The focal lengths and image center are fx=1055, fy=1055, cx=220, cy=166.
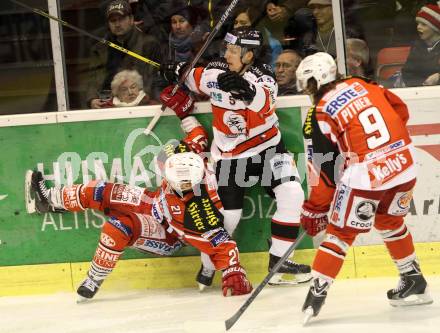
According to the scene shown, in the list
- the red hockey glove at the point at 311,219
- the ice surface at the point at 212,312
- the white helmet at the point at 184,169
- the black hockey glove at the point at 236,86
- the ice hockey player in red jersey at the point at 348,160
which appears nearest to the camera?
the ice hockey player in red jersey at the point at 348,160

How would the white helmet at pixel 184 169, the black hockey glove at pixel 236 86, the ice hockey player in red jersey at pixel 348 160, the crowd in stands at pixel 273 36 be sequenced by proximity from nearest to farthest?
the ice hockey player in red jersey at pixel 348 160, the black hockey glove at pixel 236 86, the white helmet at pixel 184 169, the crowd in stands at pixel 273 36

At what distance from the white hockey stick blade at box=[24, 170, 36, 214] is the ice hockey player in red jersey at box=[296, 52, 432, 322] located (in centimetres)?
159

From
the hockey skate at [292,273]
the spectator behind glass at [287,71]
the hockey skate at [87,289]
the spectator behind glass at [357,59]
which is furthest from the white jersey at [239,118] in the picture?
the hockey skate at [87,289]

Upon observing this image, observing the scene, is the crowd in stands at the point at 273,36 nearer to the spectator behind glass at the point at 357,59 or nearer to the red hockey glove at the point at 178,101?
the spectator behind glass at the point at 357,59

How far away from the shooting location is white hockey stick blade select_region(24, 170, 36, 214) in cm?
535

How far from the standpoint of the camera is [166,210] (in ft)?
16.9

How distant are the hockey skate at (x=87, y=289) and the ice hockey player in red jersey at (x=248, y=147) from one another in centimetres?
52

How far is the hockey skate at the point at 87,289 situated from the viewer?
5.13 m

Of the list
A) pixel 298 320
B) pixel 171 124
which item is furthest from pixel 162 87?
pixel 298 320

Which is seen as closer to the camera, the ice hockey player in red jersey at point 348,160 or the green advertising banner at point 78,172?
the ice hockey player in red jersey at point 348,160

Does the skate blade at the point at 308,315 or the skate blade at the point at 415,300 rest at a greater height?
the skate blade at the point at 308,315

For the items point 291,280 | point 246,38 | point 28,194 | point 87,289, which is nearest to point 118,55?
point 246,38

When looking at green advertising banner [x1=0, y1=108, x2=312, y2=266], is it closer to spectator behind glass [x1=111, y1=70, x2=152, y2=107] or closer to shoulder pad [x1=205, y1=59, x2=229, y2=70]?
spectator behind glass [x1=111, y1=70, x2=152, y2=107]

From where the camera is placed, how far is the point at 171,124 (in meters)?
5.31
